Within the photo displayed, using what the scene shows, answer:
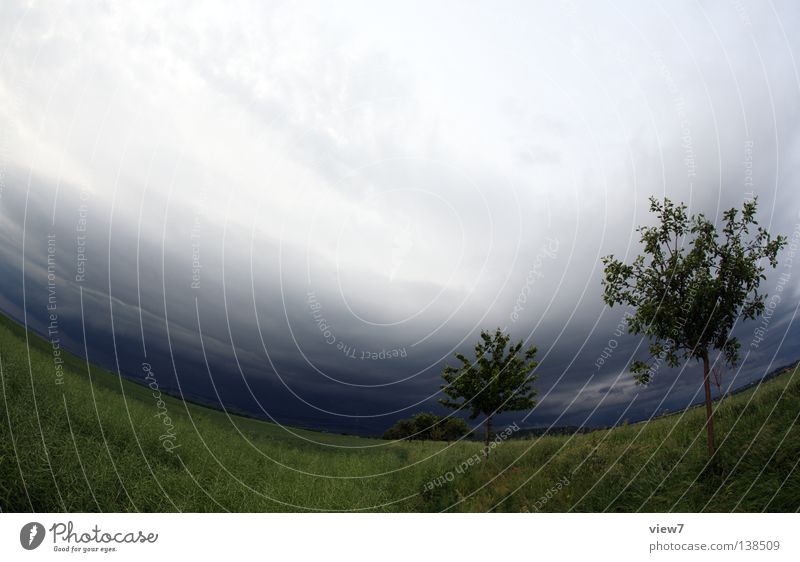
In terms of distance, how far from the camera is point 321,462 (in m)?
9.91

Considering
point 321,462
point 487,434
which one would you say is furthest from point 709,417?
point 321,462

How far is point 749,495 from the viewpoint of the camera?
7.79 meters

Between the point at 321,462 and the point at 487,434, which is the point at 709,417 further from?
the point at 321,462

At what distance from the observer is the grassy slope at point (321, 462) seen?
721 centimetres

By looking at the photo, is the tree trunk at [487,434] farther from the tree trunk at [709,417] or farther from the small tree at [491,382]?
the tree trunk at [709,417]

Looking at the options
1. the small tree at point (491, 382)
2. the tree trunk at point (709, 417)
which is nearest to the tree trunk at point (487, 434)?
the small tree at point (491, 382)

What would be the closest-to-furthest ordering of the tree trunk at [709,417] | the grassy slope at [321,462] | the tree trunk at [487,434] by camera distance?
the grassy slope at [321,462]
the tree trunk at [709,417]
the tree trunk at [487,434]

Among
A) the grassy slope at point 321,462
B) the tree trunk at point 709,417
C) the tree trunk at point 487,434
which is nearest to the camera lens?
the grassy slope at point 321,462

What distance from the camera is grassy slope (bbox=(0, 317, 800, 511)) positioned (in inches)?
284
